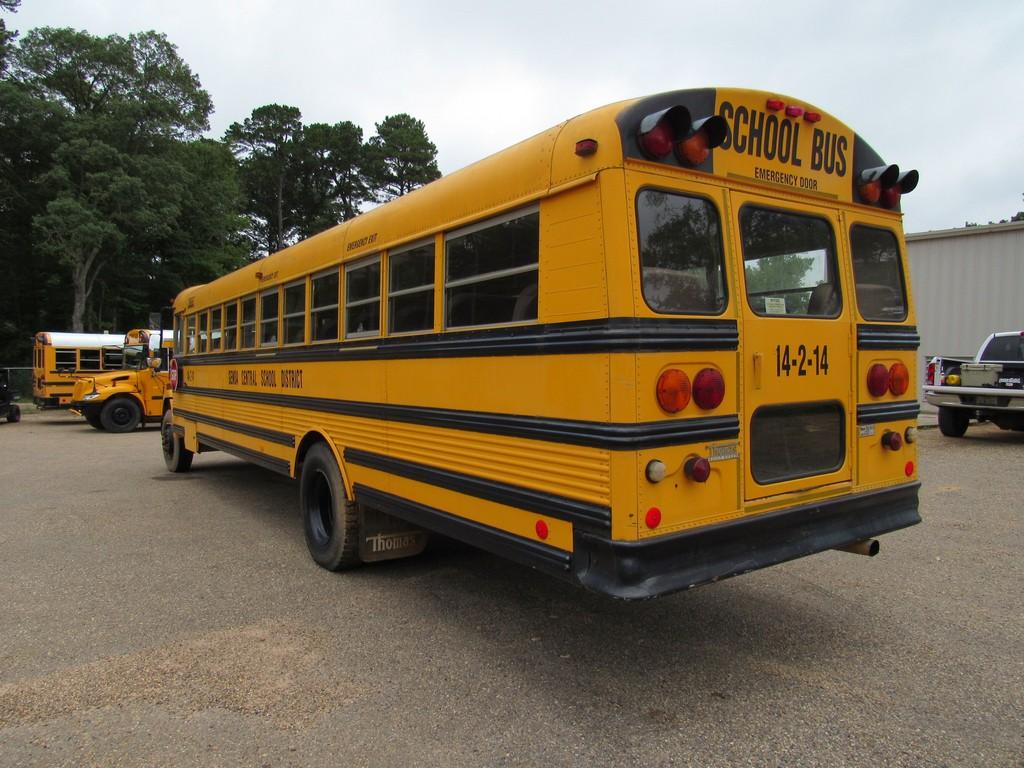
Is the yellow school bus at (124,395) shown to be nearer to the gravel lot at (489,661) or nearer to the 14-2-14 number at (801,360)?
the gravel lot at (489,661)

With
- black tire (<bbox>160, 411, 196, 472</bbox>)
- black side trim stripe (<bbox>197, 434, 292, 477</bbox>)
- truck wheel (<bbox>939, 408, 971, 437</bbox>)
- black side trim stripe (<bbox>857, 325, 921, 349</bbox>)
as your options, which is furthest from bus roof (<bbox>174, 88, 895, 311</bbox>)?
truck wheel (<bbox>939, 408, 971, 437</bbox>)

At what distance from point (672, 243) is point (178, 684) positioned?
9.89ft

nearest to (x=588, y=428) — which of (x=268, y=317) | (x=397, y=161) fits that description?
(x=268, y=317)

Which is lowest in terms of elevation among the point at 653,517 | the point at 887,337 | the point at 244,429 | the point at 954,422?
the point at 954,422

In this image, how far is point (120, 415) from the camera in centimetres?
1659

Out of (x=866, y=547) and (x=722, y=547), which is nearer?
(x=722, y=547)

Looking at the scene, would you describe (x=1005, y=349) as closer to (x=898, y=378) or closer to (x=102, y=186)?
(x=898, y=378)

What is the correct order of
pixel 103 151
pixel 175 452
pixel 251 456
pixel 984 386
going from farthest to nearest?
pixel 103 151, pixel 984 386, pixel 175 452, pixel 251 456

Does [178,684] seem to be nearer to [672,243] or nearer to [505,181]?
[505,181]

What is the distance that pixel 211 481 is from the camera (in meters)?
8.85

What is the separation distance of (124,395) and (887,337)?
56.4ft

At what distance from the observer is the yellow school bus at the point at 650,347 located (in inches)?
109

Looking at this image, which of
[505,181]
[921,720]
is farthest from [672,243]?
[921,720]

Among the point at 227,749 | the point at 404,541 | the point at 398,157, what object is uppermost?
the point at 398,157
